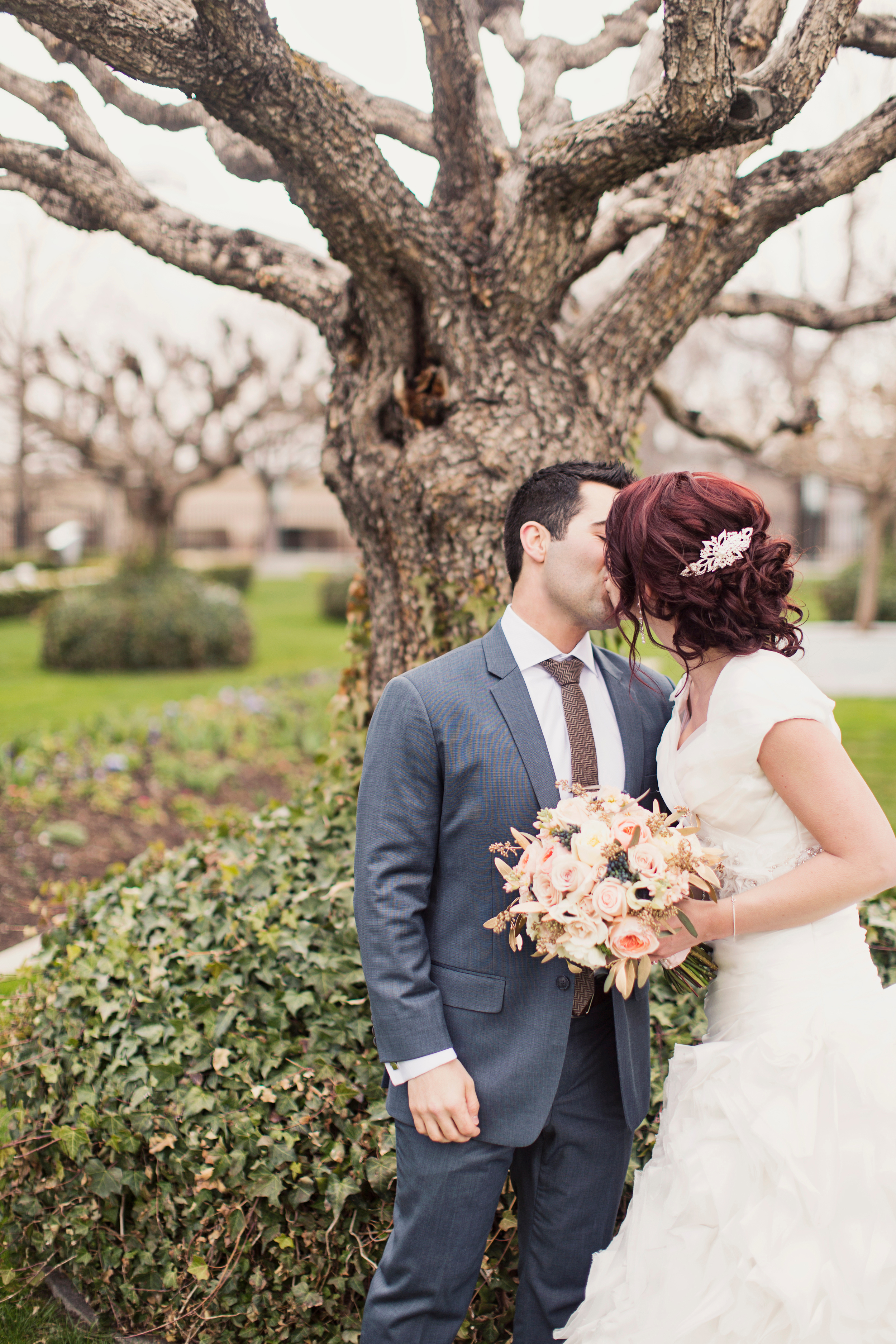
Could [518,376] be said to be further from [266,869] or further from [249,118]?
[266,869]

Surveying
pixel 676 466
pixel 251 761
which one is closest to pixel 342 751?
pixel 251 761

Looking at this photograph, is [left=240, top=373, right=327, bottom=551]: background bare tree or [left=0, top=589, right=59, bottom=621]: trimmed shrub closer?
[left=240, top=373, right=327, bottom=551]: background bare tree

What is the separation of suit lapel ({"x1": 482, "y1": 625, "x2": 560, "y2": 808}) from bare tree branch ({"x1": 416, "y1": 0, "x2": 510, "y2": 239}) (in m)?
1.94

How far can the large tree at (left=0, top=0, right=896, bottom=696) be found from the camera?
9.43 ft

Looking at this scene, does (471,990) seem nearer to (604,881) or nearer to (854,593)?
(604,881)

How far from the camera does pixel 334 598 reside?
21.2m

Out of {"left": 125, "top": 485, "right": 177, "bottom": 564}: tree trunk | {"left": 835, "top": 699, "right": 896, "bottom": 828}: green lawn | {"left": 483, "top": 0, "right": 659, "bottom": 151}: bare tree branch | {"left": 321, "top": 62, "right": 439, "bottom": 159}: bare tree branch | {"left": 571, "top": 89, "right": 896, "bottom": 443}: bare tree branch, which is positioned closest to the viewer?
{"left": 571, "top": 89, "right": 896, "bottom": 443}: bare tree branch

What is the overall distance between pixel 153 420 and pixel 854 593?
14.7 m

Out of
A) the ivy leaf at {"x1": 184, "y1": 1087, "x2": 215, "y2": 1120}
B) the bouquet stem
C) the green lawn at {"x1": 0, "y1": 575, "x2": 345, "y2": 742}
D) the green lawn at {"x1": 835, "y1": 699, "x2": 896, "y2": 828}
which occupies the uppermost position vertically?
the bouquet stem

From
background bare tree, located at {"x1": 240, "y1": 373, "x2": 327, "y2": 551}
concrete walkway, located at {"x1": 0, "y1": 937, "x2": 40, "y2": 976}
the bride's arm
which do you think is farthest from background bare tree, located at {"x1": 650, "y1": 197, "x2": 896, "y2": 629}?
the bride's arm

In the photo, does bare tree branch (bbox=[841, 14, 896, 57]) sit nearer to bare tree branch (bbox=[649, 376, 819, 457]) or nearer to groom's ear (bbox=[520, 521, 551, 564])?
bare tree branch (bbox=[649, 376, 819, 457])

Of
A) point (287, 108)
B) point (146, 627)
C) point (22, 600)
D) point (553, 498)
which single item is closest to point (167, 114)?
point (287, 108)

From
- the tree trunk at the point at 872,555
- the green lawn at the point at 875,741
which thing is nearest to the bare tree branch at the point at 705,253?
the green lawn at the point at 875,741

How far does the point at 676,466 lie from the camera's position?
33.4 metres
